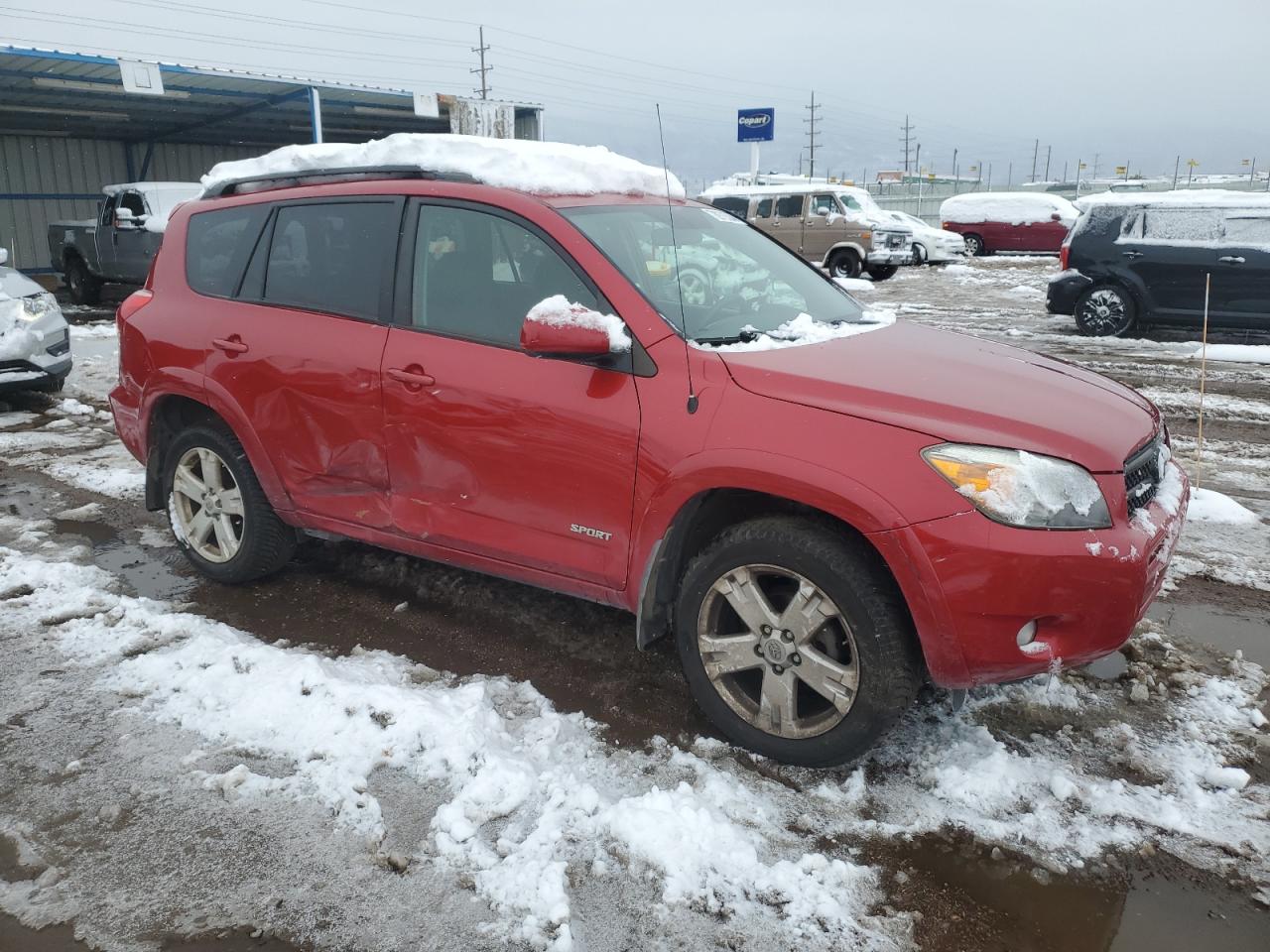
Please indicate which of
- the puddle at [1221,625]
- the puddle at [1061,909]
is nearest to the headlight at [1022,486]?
the puddle at [1061,909]

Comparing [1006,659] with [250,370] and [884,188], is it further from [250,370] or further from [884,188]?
[884,188]

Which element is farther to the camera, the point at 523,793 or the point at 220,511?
the point at 220,511

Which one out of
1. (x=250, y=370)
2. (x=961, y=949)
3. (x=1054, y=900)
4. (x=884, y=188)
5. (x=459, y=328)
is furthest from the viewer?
(x=884, y=188)

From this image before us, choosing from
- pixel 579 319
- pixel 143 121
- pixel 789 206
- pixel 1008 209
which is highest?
pixel 143 121

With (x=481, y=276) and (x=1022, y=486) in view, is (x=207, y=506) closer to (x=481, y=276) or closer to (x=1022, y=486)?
(x=481, y=276)

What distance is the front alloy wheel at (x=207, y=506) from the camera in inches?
172

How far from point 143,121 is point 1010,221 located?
2332 cm

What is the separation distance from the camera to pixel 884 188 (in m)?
51.9

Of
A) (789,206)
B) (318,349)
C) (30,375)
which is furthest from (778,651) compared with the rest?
(789,206)

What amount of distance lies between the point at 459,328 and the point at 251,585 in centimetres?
187

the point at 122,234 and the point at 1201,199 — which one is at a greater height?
the point at 1201,199

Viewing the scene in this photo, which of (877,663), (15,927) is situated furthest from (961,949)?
(15,927)

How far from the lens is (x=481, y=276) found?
11.7ft

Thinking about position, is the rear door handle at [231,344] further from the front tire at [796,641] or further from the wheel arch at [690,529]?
the front tire at [796,641]
